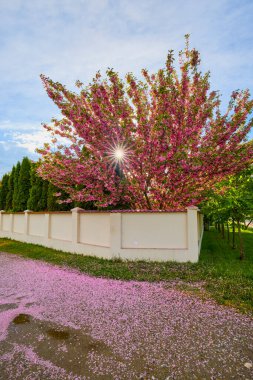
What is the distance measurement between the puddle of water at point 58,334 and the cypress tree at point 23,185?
19.5 metres

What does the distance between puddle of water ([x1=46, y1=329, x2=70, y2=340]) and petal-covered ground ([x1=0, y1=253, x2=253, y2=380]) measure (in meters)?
0.01

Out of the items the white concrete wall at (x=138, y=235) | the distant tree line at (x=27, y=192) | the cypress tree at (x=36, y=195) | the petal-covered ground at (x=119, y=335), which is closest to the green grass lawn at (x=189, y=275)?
the white concrete wall at (x=138, y=235)

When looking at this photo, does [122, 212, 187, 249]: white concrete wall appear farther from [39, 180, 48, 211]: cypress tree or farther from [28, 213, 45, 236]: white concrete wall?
[39, 180, 48, 211]: cypress tree

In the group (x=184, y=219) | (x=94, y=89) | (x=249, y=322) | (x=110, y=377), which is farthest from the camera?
(x=94, y=89)

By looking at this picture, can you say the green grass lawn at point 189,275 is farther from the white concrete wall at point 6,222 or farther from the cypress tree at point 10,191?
the cypress tree at point 10,191

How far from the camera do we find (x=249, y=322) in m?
4.17

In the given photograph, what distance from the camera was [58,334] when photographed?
378 centimetres

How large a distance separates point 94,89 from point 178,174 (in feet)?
15.1

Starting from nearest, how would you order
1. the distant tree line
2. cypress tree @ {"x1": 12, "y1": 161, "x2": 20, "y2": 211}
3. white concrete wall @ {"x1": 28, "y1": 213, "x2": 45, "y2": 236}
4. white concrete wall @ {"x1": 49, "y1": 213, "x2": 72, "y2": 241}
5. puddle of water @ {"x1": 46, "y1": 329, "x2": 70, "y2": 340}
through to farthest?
puddle of water @ {"x1": 46, "y1": 329, "x2": 70, "y2": 340} → white concrete wall @ {"x1": 49, "y1": 213, "x2": 72, "y2": 241} → white concrete wall @ {"x1": 28, "y1": 213, "x2": 45, "y2": 236} → the distant tree line → cypress tree @ {"x1": 12, "y1": 161, "x2": 20, "y2": 211}

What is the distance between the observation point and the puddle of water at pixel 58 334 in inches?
145

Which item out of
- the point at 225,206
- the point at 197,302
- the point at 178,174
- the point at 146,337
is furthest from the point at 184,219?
the point at 146,337

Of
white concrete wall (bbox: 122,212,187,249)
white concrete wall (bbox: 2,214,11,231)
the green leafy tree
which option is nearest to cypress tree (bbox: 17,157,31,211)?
white concrete wall (bbox: 2,214,11,231)

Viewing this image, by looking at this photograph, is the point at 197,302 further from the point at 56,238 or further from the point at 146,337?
the point at 56,238

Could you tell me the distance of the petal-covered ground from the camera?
9.52 feet
